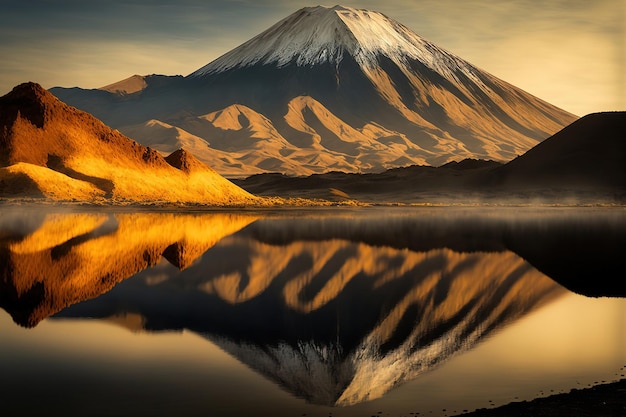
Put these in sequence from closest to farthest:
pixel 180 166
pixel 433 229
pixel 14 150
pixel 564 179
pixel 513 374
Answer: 1. pixel 513 374
2. pixel 433 229
3. pixel 14 150
4. pixel 180 166
5. pixel 564 179

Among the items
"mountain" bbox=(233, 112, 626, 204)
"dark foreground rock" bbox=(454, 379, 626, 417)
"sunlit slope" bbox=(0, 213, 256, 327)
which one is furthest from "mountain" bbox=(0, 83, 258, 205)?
"dark foreground rock" bbox=(454, 379, 626, 417)

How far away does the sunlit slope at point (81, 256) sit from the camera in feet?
63.7

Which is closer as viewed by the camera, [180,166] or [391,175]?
[180,166]

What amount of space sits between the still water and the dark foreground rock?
39 centimetres

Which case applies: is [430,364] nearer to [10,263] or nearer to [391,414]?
[391,414]

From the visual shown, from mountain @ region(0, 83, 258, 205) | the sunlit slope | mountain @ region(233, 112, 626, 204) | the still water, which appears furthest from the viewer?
mountain @ region(233, 112, 626, 204)

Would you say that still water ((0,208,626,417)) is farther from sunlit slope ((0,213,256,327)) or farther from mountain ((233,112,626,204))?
mountain ((233,112,626,204))

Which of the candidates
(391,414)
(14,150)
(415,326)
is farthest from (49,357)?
(14,150)

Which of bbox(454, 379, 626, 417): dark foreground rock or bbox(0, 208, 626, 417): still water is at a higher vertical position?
bbox(454, 379, 626, 417): dark foreground rock

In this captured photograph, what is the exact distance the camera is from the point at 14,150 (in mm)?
82812

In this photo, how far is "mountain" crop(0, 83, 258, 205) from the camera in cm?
7975

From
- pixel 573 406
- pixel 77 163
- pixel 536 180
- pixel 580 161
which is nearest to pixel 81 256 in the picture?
pixel 573 406

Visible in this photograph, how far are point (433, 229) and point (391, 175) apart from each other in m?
93.2

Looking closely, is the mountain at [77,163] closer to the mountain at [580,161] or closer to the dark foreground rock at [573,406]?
the mountain at [580,161]
